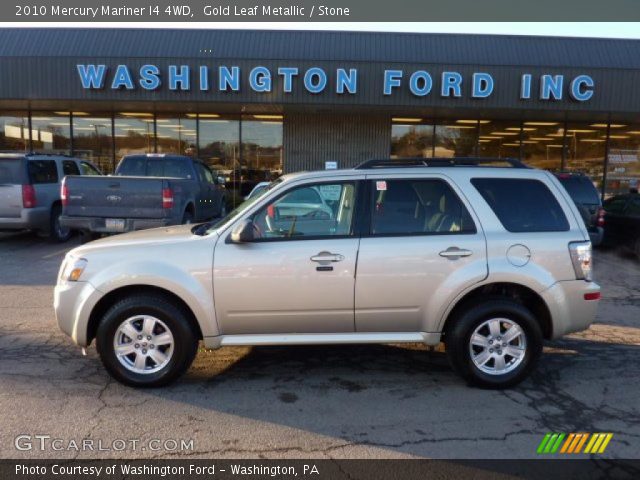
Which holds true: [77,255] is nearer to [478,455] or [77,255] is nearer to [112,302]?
[112,302]

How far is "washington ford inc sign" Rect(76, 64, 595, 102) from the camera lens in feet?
47.1

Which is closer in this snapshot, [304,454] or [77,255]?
[304,454]

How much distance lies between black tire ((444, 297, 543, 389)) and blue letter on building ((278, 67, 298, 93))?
11.1 metres

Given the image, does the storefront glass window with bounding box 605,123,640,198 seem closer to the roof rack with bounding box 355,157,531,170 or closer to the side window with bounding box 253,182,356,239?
the roof rack with bounding box 355,157,531,170

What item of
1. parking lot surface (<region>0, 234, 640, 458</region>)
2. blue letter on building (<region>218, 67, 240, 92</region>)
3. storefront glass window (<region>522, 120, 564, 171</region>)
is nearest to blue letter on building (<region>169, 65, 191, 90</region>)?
blue letter on building (<region>218, 67, 240, 92</region>)

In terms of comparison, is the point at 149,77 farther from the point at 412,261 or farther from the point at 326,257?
the point at 412,261

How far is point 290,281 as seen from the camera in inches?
173

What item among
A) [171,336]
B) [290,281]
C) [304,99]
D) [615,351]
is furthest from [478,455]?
[304,99]

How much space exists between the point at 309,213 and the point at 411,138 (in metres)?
14.4

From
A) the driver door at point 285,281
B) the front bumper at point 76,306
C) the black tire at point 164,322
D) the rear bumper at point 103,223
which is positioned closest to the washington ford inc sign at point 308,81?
the rear bumper at point 103,223

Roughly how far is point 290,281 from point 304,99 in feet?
36.4

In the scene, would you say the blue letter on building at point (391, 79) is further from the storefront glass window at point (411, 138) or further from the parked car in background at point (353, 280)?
the parked car in background at point (353, 280)

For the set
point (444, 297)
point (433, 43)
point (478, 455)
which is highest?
point (433, 43)

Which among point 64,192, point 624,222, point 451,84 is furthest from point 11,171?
point 624,222
